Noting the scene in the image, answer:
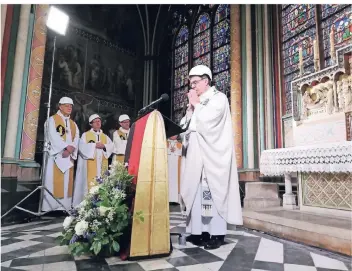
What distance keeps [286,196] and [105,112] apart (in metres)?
6.88

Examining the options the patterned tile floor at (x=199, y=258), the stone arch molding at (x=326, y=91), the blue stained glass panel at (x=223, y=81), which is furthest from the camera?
the blue stained glass panel at (x=223, y=81)

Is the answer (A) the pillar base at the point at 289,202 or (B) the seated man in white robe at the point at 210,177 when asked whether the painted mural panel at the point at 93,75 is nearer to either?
(B) the seated man in white robe at the point at 210,177

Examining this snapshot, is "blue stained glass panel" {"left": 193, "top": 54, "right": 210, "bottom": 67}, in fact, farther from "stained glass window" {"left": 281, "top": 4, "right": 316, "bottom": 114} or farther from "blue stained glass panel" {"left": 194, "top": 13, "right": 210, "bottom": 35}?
"stained glass window" {"left": 281, "top": 4, "right": 316, "bottom": 114}

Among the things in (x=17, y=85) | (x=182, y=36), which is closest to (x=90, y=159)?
(x=17, y=85)

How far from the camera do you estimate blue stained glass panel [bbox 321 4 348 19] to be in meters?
5.52

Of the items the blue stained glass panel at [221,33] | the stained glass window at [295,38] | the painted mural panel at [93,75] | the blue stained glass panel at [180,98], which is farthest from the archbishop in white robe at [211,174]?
the blue stained glass panel at [180,98]

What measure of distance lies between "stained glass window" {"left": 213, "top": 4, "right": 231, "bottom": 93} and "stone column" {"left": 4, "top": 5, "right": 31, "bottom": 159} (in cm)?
542

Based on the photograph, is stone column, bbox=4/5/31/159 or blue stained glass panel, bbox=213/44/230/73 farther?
blue stained glass panel, bbox=213/44/230/73

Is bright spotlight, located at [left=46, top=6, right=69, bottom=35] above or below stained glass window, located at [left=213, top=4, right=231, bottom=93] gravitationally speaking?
below

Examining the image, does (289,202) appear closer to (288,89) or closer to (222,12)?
(288,89)

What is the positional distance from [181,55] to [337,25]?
6010mm

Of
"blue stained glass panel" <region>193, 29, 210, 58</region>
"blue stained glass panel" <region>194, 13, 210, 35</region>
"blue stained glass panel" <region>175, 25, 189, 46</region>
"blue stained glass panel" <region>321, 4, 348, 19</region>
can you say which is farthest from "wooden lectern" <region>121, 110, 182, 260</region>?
"blue stained glass panel" <region>175, 25, 189, 46</region>

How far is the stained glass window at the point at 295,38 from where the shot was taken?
6062 mm

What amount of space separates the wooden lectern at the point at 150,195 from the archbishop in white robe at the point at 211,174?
479 mm
